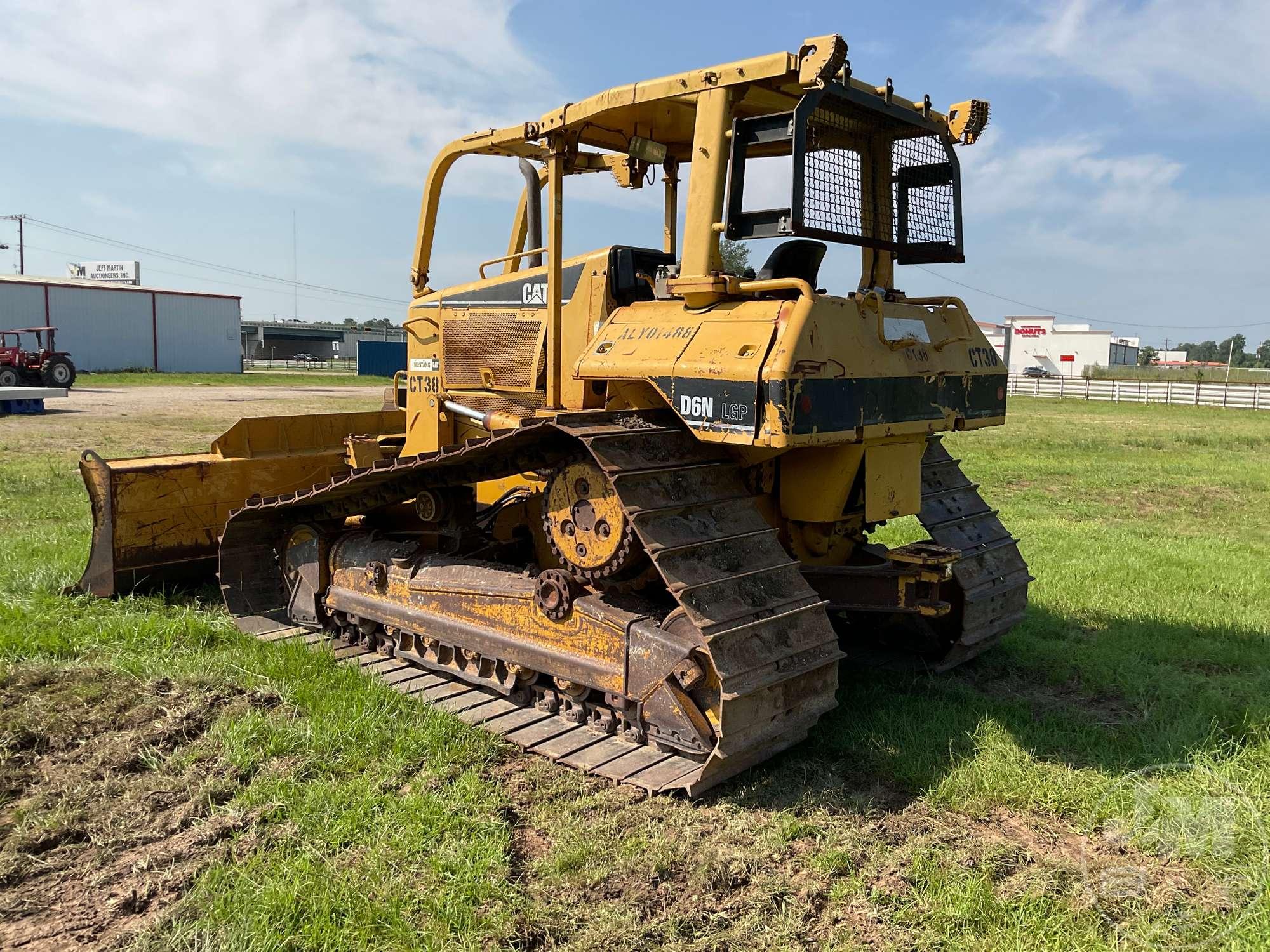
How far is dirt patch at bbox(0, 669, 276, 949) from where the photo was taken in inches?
127

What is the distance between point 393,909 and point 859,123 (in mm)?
4186

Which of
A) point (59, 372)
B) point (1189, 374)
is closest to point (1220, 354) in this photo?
point (1189, 374)

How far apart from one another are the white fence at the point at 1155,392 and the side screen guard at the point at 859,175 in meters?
36.5

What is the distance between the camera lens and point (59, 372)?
3153cm

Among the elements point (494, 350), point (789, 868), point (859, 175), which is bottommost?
point (789, 868)

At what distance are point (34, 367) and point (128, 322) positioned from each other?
1727cm

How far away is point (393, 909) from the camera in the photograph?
3.20 m

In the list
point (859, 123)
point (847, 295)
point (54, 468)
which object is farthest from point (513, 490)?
point (54, 468)

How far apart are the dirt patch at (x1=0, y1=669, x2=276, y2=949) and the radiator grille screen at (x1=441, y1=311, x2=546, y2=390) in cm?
226

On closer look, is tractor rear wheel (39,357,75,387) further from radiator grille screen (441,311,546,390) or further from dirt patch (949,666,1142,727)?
dirt patch (949,666,1142,727)

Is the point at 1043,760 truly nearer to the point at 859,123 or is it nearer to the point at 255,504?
the point at 859,123

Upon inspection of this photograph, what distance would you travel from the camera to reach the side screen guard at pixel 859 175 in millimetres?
4453

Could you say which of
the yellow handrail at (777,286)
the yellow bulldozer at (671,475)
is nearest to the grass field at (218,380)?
the yellow bulldozer at (671,475)

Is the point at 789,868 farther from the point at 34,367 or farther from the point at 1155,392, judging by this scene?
the point at 1155,392
